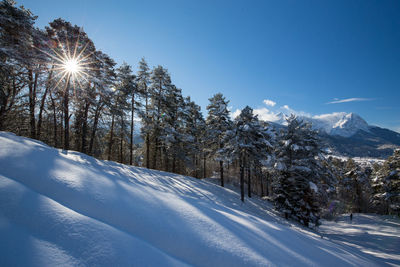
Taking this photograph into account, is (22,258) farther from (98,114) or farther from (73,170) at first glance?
(98,114)

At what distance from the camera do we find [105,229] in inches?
89.9

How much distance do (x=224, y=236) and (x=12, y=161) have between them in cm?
509

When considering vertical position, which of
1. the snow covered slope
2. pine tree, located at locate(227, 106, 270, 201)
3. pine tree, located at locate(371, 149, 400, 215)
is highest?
pine tree, located at locate(227, 106, 270, 201)

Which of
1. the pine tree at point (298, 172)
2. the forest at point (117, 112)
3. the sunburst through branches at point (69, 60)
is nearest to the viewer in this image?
the forest at point (117, 112)

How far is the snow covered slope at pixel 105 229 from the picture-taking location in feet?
5.98

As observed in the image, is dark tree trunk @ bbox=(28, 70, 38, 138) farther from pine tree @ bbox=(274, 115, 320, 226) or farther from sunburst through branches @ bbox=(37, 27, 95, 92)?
pine tree @ bbox=(274, 115, 320, 226)

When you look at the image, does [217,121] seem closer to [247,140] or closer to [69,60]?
[247,140]

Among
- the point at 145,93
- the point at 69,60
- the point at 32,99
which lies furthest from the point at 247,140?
the point at 32,99

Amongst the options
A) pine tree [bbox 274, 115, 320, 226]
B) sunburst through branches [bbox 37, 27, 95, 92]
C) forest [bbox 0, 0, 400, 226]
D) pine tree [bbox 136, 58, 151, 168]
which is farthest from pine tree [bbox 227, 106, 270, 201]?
sunburst through branches [bbox 37, 27, 95, 92]

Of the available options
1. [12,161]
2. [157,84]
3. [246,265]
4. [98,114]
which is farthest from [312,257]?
[157,84]

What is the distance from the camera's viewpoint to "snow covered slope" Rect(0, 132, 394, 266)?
1.82 m

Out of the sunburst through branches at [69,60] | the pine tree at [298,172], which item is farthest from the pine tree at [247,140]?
the sunburst through branches at [69,60]

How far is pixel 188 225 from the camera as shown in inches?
121

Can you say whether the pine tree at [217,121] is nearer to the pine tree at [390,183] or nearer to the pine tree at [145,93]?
the pine tree at [145,93]
